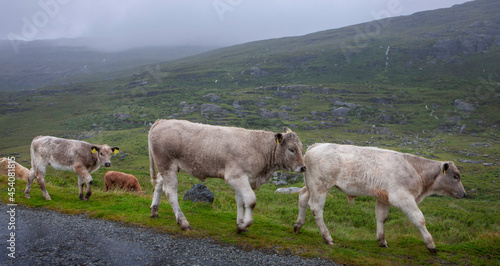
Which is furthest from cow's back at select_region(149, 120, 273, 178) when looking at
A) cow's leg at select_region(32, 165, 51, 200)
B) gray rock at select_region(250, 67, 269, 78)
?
gray rock at select_region(250, 67, 269, 78)

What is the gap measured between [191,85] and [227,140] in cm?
17997

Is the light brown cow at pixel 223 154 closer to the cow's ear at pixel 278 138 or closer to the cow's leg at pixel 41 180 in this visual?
the cow's ear at pixel 278 138

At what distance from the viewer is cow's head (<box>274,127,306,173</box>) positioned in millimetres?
9297

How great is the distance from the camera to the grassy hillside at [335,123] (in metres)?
9.89

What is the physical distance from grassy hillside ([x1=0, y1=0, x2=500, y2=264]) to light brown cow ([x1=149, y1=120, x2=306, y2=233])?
5.11 ft

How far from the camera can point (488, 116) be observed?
114 meters

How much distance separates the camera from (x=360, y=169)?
9117 mm

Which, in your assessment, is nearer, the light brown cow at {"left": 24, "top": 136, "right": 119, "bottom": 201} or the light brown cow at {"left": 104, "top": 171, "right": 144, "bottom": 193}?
the light brown cow at {"left": 24, "top": 136, "right": 119, "bottom": 201}

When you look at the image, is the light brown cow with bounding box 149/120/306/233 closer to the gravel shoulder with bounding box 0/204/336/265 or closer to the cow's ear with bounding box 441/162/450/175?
the gravel shoulder with bounding box 0/204/336/265

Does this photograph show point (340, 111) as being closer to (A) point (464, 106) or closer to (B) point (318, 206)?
(A) point (464, 106)

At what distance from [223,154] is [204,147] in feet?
2.22

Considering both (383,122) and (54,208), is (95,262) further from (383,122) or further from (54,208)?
(383,122)

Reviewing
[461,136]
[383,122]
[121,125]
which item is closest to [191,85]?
[121,125]

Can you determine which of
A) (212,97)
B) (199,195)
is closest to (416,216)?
(199,195)
